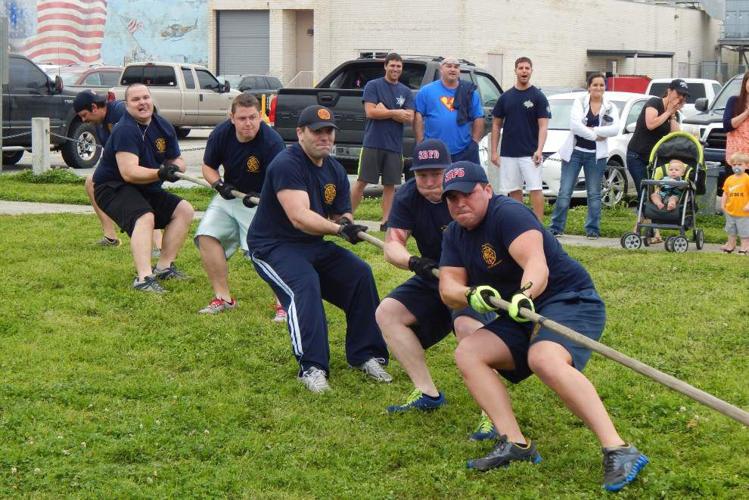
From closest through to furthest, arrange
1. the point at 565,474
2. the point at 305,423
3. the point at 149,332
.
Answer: the point at 565,474 → the point at 305,423 → the point at 149,332

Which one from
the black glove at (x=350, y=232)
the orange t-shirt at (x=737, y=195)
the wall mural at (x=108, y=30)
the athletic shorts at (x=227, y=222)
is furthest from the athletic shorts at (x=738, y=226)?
the wall mural at (x=108, y=30)

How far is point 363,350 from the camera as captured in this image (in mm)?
7176

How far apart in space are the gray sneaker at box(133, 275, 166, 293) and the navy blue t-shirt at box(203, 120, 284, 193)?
1141mm

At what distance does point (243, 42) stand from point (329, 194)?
39.6 metres

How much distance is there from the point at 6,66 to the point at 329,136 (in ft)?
42.0

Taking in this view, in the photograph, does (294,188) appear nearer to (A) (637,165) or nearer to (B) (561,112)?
(A) (637,165)

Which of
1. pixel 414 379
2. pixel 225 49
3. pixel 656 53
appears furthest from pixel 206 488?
pixel 656 53

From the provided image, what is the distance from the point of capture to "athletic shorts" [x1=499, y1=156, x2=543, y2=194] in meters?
11.9

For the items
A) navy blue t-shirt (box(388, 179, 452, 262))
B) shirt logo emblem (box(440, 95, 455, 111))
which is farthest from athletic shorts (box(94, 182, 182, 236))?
navy blue t-shirt (box(388, 179, 452, 262))

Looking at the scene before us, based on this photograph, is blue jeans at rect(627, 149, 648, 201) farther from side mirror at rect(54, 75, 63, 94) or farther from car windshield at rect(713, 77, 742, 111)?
side mirror at rect(54, 75, 63, 94)

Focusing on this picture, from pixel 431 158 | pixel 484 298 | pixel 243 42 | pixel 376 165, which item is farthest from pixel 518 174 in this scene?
pixel 243 42

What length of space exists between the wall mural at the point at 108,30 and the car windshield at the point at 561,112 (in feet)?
104

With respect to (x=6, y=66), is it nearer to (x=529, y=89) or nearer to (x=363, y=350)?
(x=529, y=89)

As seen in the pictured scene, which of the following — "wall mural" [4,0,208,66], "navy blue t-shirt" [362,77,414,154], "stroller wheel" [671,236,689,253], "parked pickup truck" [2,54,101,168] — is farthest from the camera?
"wall mural" [4,0,208,66]
